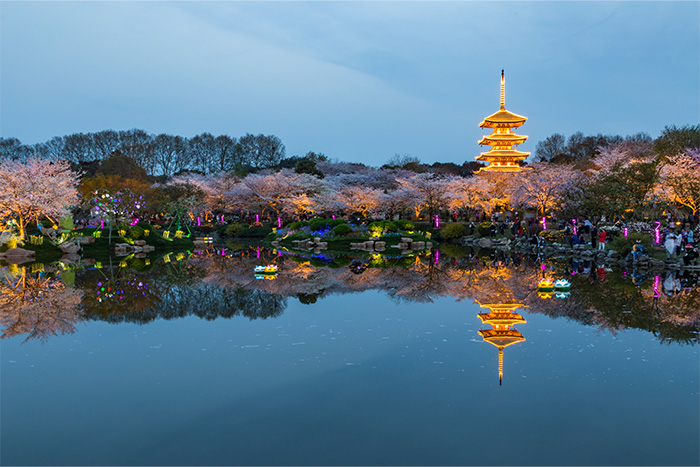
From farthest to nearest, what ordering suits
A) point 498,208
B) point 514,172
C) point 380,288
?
point 498,208 → point 514,172 → point 380,288

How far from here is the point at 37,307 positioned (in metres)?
14.2

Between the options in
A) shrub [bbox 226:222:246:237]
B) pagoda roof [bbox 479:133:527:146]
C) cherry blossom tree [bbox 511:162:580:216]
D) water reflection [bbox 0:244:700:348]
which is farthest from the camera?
pagoda roof [bbox 479:133:527:146]

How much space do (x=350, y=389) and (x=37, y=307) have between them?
10988 millimetres

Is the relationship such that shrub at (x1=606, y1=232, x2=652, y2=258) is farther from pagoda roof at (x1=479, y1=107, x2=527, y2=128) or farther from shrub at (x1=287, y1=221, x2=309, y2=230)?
pagoda roof at (x1=479, y1=107, x2=527, y2=128)

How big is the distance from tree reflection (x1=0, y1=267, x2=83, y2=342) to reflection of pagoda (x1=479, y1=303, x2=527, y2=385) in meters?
9.55

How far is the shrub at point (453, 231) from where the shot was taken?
143 ft

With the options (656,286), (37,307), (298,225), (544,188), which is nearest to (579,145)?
(544,188)

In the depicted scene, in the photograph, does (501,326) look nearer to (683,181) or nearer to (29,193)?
(683,181)

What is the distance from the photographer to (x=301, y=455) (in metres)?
5.75

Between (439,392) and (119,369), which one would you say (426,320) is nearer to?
(439,392)

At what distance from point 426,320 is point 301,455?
24.1 feet

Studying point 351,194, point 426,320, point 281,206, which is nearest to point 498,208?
point 351,194

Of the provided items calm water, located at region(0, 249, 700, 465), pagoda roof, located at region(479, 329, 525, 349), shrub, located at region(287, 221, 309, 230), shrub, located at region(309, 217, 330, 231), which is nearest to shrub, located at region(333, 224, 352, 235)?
shrub, located at region(309, 217, 330, 231)

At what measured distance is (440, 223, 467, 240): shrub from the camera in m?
43.5
